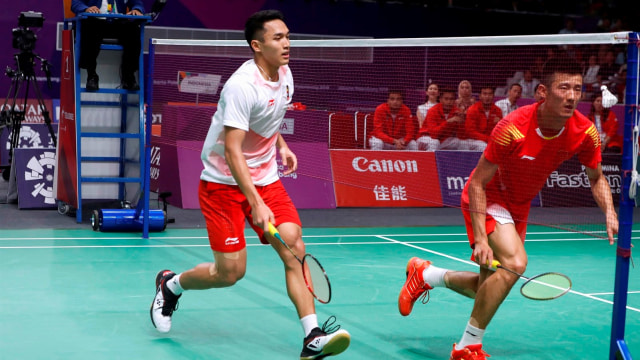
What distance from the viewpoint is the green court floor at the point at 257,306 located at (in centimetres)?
515

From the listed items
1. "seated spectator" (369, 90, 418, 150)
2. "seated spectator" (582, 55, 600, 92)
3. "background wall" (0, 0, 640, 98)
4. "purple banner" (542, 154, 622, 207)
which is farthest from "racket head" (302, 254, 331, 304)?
"background wall" (0, 0, 640, 98)

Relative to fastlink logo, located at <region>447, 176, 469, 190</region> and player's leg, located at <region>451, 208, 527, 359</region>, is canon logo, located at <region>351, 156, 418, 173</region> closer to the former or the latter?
fastlink logo, located at <region>447, 176, 469, 190</region>

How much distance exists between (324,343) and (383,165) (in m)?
7.42

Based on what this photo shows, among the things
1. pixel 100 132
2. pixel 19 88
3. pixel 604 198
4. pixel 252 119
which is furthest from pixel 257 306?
pixel 19 88

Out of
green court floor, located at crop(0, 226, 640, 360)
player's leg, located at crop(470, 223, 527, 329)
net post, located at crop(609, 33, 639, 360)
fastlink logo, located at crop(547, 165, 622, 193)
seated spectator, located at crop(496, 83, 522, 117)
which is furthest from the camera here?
fastlink logo, located at crop(547, 165, 622, 193)

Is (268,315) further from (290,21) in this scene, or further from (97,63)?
(290,21)

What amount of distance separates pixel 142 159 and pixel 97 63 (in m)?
1.38

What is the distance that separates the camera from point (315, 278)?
4.61 m

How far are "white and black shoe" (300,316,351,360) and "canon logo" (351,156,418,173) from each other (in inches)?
283

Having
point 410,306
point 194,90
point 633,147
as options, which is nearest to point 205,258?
point 410,306

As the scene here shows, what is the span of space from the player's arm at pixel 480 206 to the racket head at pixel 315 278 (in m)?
0.80

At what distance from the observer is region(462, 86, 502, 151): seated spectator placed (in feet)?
37.9

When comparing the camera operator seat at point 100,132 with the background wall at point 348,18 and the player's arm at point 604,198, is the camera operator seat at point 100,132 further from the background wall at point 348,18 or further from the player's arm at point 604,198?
the background wall at point 348,18

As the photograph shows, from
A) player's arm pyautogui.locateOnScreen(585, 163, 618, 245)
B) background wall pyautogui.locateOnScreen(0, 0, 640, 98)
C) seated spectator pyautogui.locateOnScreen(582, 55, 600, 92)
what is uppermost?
background wall pyautogui.locateOnScreen(0, 0, 640, 98)
